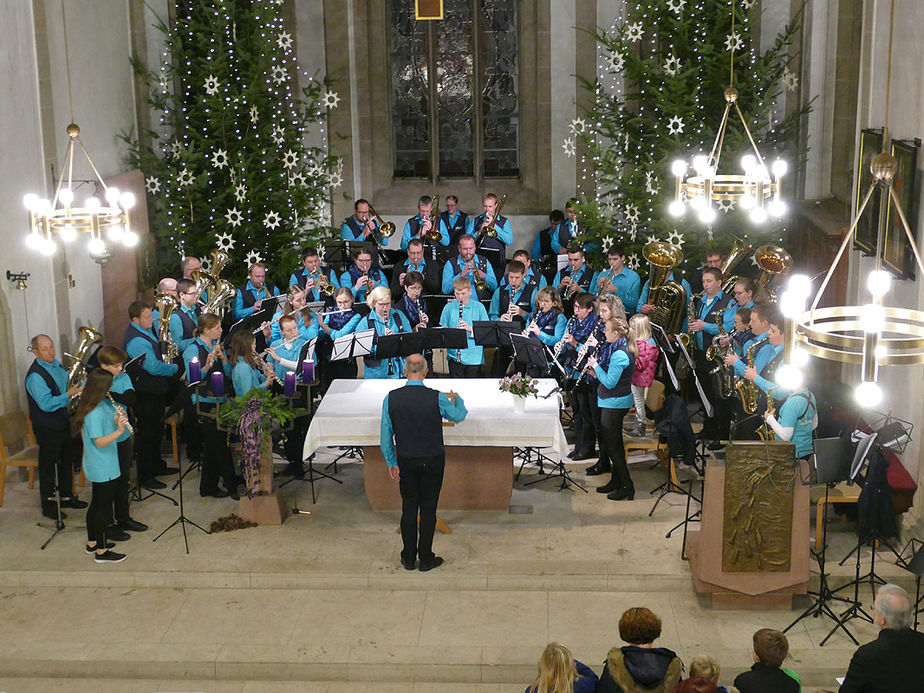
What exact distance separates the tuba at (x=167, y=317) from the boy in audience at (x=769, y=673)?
7.07 metres

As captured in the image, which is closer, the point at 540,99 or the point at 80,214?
the point at 80,214

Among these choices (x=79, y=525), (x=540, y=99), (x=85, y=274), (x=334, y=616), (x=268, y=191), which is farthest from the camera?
(x=540, y=99)

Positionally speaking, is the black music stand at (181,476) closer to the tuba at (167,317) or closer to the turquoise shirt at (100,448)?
the tuba at (167,317)

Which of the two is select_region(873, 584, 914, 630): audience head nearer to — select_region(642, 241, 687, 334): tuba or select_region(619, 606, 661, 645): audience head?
select_region(619, 606, 661, 645): audience head

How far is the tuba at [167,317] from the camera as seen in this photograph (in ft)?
37.9

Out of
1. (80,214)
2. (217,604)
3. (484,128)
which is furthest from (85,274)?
(484,128)

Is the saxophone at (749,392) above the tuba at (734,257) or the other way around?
the other way around

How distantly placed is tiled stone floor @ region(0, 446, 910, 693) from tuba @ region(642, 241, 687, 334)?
8.63 ft

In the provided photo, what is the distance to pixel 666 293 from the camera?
12.6 metres

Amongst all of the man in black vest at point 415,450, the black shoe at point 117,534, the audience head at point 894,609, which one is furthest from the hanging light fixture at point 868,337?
the black shoe at point 117,534

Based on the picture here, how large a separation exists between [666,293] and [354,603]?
5.25m

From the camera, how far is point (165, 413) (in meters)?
11.2

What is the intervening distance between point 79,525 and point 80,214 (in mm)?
2653

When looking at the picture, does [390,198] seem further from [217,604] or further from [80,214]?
[217,604]
